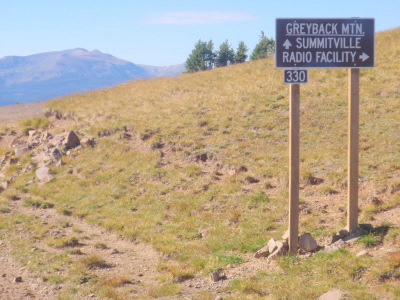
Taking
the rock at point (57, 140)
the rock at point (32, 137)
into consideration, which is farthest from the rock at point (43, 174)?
the rock at point (32, 137)

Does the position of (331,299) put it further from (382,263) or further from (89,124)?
(89,124)

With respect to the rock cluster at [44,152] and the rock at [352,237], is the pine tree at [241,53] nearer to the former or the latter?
the rock cluster at [44,152]

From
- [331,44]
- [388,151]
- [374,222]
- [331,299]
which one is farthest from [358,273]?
[388,151]

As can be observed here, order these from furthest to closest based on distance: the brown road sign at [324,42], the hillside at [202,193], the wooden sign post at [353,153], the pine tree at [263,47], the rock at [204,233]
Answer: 1. the pine tree at [263,47]
2. the rock at [204,233]
3. the wooden sign post at [353,153]
4. the brown road sign at [324,42]
5. the hillside at [202,193]

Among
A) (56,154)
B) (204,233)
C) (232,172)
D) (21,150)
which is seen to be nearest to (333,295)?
(204,233)

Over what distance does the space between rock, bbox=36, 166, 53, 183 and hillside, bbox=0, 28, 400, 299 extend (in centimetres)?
6

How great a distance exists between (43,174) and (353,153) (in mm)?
13974

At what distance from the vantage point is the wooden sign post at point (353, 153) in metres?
10.0

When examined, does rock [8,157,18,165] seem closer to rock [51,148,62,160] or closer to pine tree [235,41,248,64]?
rock [51,148,62,160]

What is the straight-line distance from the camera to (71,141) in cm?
2252

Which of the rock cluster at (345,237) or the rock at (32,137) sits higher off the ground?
the rock at (32,137)

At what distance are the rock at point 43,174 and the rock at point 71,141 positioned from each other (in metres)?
2.03

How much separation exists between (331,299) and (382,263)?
4.53ft

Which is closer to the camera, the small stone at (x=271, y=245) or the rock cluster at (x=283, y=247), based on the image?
the rock cluster at (x=283, y=247)
